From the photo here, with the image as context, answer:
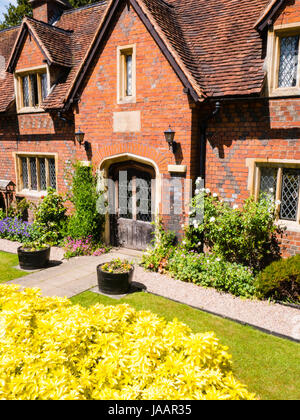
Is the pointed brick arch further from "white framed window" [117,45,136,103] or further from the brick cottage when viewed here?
"white framed window" [117,45,136,103]

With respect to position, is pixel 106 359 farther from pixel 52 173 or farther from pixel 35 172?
pixel 35 172

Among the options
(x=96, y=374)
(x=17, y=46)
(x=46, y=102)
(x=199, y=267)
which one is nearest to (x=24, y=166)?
(x=46, y=102)

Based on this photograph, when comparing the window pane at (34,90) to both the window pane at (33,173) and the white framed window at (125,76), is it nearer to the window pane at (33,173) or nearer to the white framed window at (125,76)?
the window pane at (33,173)

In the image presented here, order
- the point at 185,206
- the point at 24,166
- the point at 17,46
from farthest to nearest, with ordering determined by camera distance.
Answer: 1. the point at 24,166
2. the point at 17,46
3. the point at 185,206

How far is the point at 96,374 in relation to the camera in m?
2.95

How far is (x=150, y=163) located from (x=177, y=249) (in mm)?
2617

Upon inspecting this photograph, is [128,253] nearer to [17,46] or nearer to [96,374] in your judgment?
[96,374]

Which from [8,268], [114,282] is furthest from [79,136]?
[114,282]

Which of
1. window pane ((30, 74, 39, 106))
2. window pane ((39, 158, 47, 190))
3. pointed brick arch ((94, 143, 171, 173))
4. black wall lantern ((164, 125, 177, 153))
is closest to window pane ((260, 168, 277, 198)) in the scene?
black wall lantern ((164, 125, 177, 153))

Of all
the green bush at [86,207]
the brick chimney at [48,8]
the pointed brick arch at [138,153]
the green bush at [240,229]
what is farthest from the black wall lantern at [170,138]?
the brick chimney at [48,8]

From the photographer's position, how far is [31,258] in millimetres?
8883

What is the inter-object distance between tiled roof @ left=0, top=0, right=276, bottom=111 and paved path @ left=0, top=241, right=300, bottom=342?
191 inches

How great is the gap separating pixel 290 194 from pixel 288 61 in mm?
3196

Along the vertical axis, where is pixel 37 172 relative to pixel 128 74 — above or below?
below
